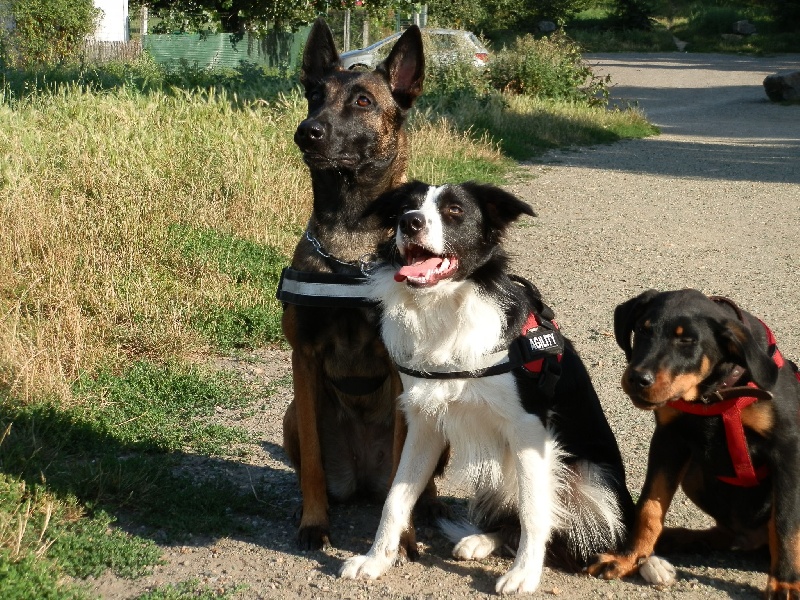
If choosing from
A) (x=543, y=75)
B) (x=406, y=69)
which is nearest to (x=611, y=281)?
(x=406, y=69)

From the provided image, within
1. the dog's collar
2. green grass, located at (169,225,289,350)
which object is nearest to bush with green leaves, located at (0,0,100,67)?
green grass, located at (169,225,289,350)

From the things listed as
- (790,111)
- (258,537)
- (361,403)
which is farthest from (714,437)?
(790,111)

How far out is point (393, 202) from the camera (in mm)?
3996

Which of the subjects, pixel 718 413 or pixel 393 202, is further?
pixel 393 202

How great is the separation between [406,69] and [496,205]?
1461 mm

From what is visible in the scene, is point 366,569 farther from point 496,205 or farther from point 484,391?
point 496,205

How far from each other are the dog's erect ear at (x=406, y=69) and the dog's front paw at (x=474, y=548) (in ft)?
7.31

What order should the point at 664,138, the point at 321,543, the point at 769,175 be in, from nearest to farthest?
the point at 321,543 < the point at 769,175 < the point at 664,138

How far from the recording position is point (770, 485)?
3719 mm

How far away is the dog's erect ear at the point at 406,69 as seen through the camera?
4.95 m

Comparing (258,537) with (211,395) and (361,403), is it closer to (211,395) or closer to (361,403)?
(361,403)

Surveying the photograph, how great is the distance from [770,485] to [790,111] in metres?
25.2

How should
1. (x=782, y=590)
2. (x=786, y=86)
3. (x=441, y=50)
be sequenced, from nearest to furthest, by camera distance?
1. (x=782, y=590)
2. (x=441, y=50)
3. (x=786, y=86)

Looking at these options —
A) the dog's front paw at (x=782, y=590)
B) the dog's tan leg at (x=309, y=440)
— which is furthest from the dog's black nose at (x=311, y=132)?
the dog's front paw at (x=782, y=590)
